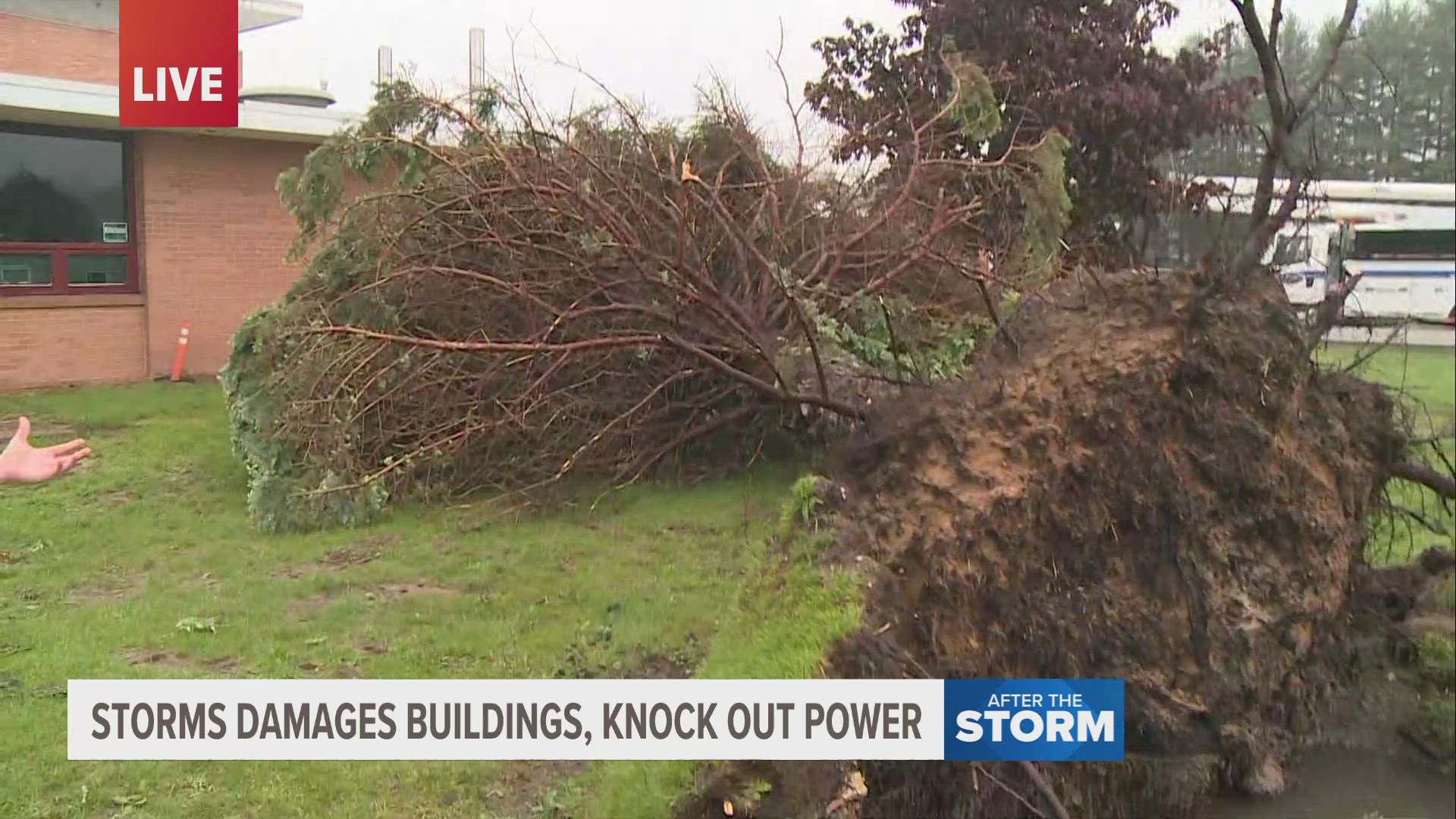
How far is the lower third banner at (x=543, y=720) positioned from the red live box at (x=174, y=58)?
1.51m

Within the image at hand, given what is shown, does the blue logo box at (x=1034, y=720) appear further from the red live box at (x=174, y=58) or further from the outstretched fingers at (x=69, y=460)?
the red live box at (x=174, y=58)

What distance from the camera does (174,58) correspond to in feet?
9.06

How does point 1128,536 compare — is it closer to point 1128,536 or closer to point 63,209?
point 1128,536

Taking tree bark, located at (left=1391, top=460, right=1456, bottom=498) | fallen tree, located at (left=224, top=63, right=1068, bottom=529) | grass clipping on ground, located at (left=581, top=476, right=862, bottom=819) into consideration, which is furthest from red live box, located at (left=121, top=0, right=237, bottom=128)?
tree bark, located at (left=1391, top=460, right=1456, bottom=498)

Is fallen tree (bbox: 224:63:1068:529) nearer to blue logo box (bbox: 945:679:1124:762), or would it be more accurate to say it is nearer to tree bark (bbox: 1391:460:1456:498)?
blue logo box (bbox: 945:679:1124:762)

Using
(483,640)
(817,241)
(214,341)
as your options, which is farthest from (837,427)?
(214,341)

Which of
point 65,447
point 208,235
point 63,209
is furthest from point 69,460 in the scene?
point 208,235

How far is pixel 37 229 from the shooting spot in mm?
2848

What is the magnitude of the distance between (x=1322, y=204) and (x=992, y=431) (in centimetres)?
178

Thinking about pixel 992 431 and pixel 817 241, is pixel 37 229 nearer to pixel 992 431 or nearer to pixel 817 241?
pixel 992 431

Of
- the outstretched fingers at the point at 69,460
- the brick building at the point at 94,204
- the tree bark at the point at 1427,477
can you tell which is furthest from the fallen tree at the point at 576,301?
the tree bark at the point at 1427,477

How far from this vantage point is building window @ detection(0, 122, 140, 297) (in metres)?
2.80

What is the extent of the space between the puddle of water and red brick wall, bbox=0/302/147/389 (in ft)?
11.7

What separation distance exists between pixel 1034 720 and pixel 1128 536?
0.78 metres
